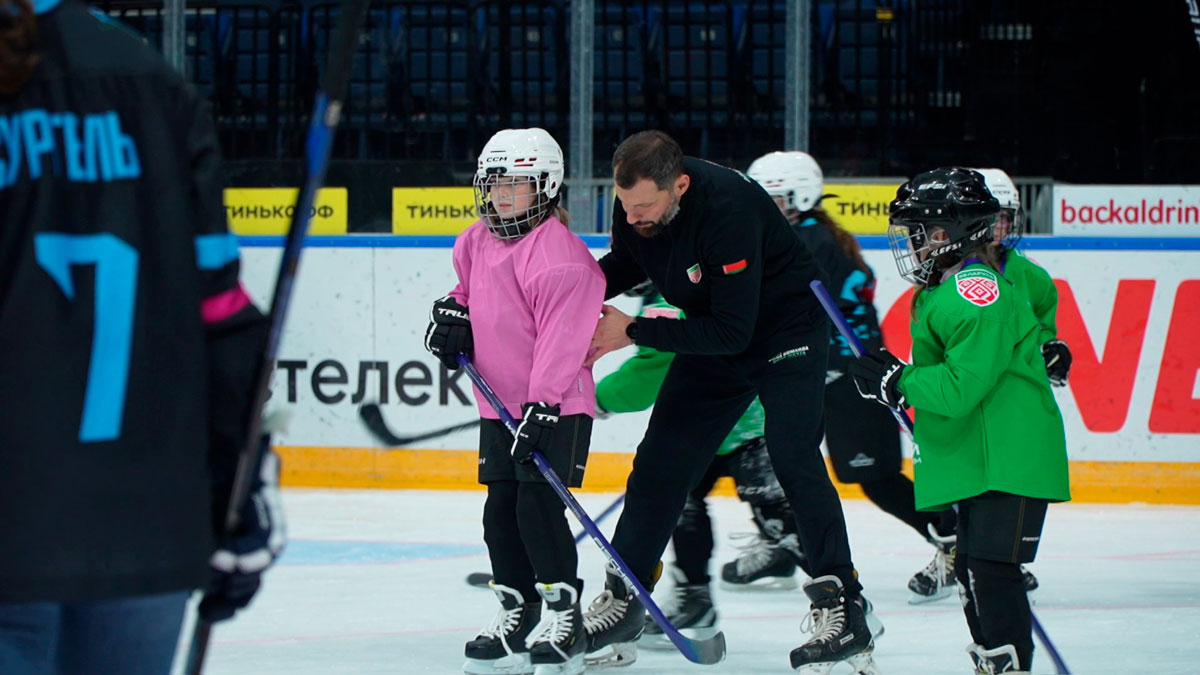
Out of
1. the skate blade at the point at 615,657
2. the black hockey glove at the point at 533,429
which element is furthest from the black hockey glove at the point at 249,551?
the skate blade at the point at 615,657

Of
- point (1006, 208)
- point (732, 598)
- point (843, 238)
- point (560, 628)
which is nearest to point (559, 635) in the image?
point (560, 628)

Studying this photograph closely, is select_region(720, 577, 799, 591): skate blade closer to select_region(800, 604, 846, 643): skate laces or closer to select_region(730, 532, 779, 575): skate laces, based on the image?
select_region(730, 532, 779, 575): skate laces

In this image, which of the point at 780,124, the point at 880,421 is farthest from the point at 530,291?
the point at 780,124

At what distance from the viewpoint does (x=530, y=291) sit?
9.04ft

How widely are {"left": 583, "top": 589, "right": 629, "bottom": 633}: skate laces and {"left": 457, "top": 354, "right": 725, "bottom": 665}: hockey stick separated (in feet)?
0.23

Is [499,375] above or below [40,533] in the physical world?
below

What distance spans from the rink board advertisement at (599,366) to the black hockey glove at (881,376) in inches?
108

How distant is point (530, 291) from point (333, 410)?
2.80 m

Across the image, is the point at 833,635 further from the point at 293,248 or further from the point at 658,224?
the point at 293,248

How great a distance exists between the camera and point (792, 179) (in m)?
3.66

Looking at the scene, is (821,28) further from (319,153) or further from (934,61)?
(319,153)

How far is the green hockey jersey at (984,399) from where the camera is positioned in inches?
89.5

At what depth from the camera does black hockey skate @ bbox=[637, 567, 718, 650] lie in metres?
3.10

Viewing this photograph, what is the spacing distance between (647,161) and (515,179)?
26 centimetres
